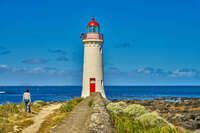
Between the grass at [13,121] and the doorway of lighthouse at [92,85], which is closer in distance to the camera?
the grass at [13,121]

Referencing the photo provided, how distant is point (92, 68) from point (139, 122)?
15.7 meters

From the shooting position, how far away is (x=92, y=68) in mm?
26453

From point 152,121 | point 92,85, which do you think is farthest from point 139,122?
point 92,85

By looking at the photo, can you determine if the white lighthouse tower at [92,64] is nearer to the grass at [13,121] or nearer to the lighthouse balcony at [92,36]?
the lighthouse balcony at [92,36]

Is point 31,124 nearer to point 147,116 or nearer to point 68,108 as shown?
point 68,108

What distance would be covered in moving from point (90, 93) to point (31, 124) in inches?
510

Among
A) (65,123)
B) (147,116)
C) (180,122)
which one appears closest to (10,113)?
(65,123)

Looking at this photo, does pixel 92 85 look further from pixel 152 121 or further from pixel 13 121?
pixel 152 121

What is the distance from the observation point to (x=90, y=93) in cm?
2645

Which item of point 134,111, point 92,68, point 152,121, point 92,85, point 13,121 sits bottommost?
point 13,121

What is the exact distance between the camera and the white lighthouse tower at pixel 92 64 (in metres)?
26.5

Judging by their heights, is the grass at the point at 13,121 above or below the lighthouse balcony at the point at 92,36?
below

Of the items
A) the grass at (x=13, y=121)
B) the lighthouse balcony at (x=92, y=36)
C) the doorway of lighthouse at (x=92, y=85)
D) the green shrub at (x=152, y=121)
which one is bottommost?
the grass at (x=13, y=121)

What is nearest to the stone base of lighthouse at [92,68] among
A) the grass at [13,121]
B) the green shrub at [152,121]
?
the grass at [13,121]
